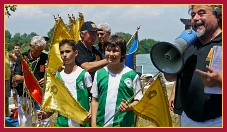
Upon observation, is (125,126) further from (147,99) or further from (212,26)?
(212,26)

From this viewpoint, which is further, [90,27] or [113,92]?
[90,27]

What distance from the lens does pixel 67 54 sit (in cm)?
501

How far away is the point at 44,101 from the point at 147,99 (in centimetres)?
130

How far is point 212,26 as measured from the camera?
3.75 metres

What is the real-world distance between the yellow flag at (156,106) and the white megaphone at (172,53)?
0.65 metres

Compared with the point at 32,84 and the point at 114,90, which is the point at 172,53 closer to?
the point at 114,90

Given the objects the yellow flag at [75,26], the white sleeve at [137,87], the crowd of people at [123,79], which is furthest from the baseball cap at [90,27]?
the white sleeve at [137,87]

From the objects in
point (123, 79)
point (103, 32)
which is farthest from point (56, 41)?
point (123, 79)

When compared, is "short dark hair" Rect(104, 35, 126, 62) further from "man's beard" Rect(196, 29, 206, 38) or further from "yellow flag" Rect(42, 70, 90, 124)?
"man's beard" Rect(196, 29, 206, 38)

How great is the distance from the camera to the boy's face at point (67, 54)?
16.3 ft

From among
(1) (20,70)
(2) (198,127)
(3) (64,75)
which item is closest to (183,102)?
(2) (198,127)

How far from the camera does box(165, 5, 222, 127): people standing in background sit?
3697 millimetres

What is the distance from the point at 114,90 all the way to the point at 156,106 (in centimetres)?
52

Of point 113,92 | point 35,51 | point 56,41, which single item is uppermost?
point 56,41
